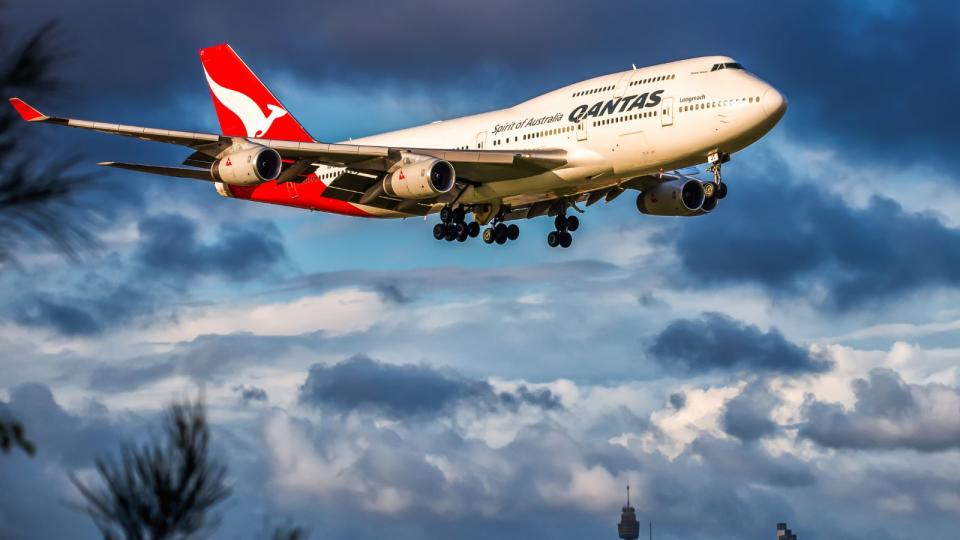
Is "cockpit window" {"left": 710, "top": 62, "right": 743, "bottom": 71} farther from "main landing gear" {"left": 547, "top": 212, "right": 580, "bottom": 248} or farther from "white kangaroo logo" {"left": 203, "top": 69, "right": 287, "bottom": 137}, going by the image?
"white kangaroo logo" {"left": 203, "top": 69, "right": 287, "bottom": 137}

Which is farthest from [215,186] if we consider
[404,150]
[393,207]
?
[404,150]

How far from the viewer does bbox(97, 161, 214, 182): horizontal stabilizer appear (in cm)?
6569

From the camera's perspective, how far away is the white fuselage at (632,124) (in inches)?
2217

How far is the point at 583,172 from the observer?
59.8 metres

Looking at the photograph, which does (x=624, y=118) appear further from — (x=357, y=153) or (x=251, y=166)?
(x=251, y=166)

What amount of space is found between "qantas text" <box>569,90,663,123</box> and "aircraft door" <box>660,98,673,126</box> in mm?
369

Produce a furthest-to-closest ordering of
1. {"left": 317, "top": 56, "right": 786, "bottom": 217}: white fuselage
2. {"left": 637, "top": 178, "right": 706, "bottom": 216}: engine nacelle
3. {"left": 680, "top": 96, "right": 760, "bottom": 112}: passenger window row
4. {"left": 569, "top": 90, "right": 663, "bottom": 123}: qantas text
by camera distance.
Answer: {"left": 637, "top": 178, "right": 706, "bottom": 216}: engine nacelle, {"left": 569, "top": 90, "right": 663, "bottom": 123}: qantas text, {"left": 317, "top": 56, "right": 786, "bottom": 217}: white fuselage, {"left": 680, "top": 96, "right": 760, "bottom": 112}: passenger window row

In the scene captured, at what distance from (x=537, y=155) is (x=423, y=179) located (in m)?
5.25

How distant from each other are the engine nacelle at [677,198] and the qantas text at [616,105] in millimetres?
8824

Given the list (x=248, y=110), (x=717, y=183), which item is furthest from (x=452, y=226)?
(x=248, y=110)

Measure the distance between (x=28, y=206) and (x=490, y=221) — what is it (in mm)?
A: 51086

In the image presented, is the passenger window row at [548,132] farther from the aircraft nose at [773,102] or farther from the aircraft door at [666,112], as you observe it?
the aircraft nose at [773,102]

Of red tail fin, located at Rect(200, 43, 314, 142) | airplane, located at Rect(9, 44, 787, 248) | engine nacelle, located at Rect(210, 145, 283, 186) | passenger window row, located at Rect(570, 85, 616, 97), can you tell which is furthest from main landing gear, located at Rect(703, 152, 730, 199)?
red tail fin, located at Rect(200, 43, 314, 142)

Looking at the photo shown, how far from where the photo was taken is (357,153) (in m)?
60.9
